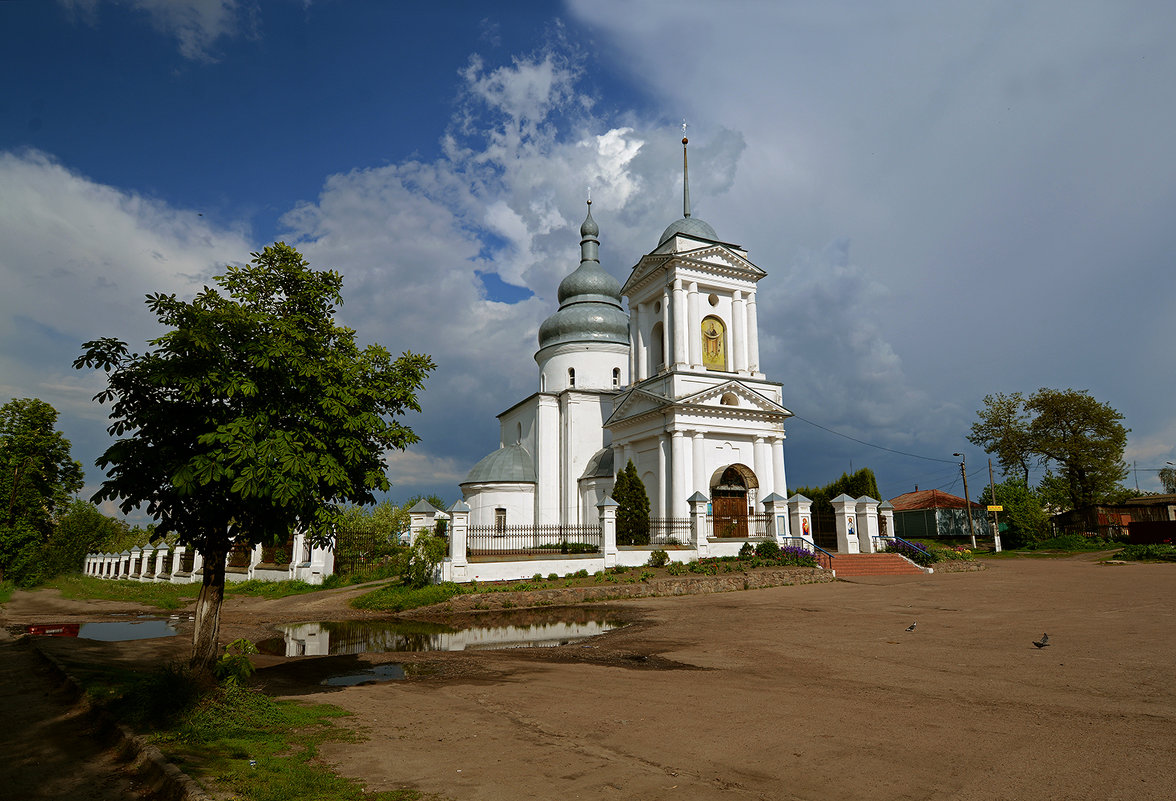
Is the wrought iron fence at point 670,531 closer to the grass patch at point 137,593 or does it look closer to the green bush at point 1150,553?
the grass patch at point 137,593

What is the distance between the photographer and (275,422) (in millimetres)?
7332

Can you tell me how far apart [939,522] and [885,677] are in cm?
4805

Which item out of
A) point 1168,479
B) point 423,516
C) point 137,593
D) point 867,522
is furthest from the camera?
point 1168,479

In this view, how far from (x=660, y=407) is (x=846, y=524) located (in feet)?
30.5

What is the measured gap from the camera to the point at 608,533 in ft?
75.9

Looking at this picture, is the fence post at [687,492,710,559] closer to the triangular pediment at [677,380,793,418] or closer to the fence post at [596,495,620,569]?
the fence post at [596,495,620,569]

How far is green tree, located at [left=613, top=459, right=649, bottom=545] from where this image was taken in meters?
26.2

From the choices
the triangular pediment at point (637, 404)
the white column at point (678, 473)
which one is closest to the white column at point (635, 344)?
the triangular pediment at point (637, 404)

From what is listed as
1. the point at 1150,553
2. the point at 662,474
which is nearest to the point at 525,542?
the point at 662,474

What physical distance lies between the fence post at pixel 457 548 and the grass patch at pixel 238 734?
41.1 ft

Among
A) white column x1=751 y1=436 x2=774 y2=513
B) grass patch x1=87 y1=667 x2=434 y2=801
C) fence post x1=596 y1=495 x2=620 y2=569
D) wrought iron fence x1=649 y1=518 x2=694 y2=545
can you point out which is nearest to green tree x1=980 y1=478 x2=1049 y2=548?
white column x1=751 y1=436 x2=774 y2=513

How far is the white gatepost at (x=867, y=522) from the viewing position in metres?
27.6

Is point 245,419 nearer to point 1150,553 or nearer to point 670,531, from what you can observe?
point 670,531

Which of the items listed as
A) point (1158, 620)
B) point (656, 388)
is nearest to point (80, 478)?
point (656, 388)
